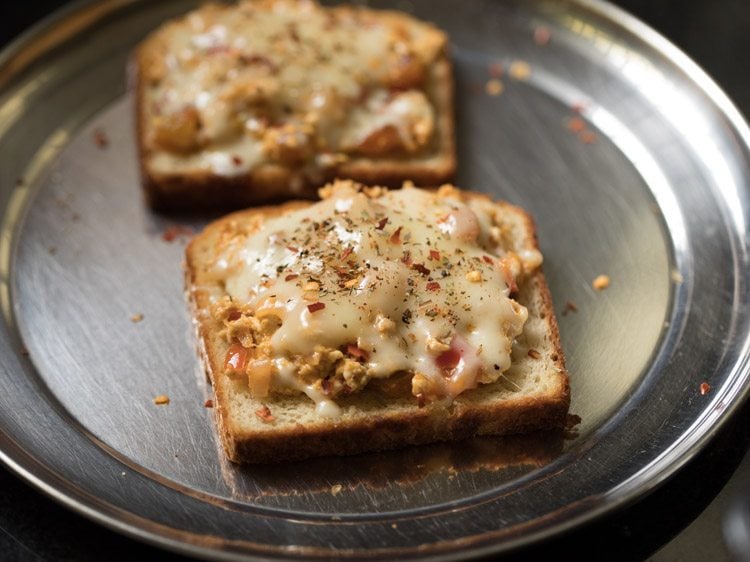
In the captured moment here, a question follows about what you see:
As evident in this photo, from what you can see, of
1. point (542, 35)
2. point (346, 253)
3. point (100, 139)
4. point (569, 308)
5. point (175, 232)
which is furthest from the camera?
point (542, 35)

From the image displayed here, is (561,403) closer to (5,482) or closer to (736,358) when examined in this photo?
(736,358)

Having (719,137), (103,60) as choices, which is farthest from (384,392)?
(103,60)

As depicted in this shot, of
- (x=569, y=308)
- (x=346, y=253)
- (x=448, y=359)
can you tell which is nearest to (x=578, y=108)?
(x=569, y=308)

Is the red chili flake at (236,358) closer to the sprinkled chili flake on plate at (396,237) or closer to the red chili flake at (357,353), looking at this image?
the red chili flake at (357,353)

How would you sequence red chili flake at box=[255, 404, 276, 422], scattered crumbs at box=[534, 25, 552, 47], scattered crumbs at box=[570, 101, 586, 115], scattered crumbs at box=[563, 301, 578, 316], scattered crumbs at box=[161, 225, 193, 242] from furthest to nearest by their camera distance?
scattered crumbs at box=[534, 25, 552, 47]
scattered crumbs at box=[570, 101, 586, 115]
scattered crumbs at box=[161, 225, 193, 242]
scattered crumbs at box=[563, 301, 578, 316]
red chili flake at box=[255, 404, 276, 422]

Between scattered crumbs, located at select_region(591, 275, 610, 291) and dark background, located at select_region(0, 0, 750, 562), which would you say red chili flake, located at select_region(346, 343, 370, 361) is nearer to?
dark background, located at select_region(0, 0, 750, 562)

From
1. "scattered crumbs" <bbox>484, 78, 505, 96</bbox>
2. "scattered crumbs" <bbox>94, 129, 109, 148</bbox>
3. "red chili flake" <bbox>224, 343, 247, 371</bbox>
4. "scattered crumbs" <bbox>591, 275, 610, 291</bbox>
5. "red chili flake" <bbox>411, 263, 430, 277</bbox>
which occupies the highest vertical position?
"scattered crumbs" <bbox>484, 78, 505, 96</bbox>

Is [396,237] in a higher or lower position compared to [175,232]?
Answer: higher

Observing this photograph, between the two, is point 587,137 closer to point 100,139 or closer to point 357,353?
point 357,353

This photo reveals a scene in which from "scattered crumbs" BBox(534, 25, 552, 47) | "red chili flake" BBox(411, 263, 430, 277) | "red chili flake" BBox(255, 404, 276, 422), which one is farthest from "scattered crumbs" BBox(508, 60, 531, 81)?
"red chili flake" BBox(255, 404, 276, 422)
